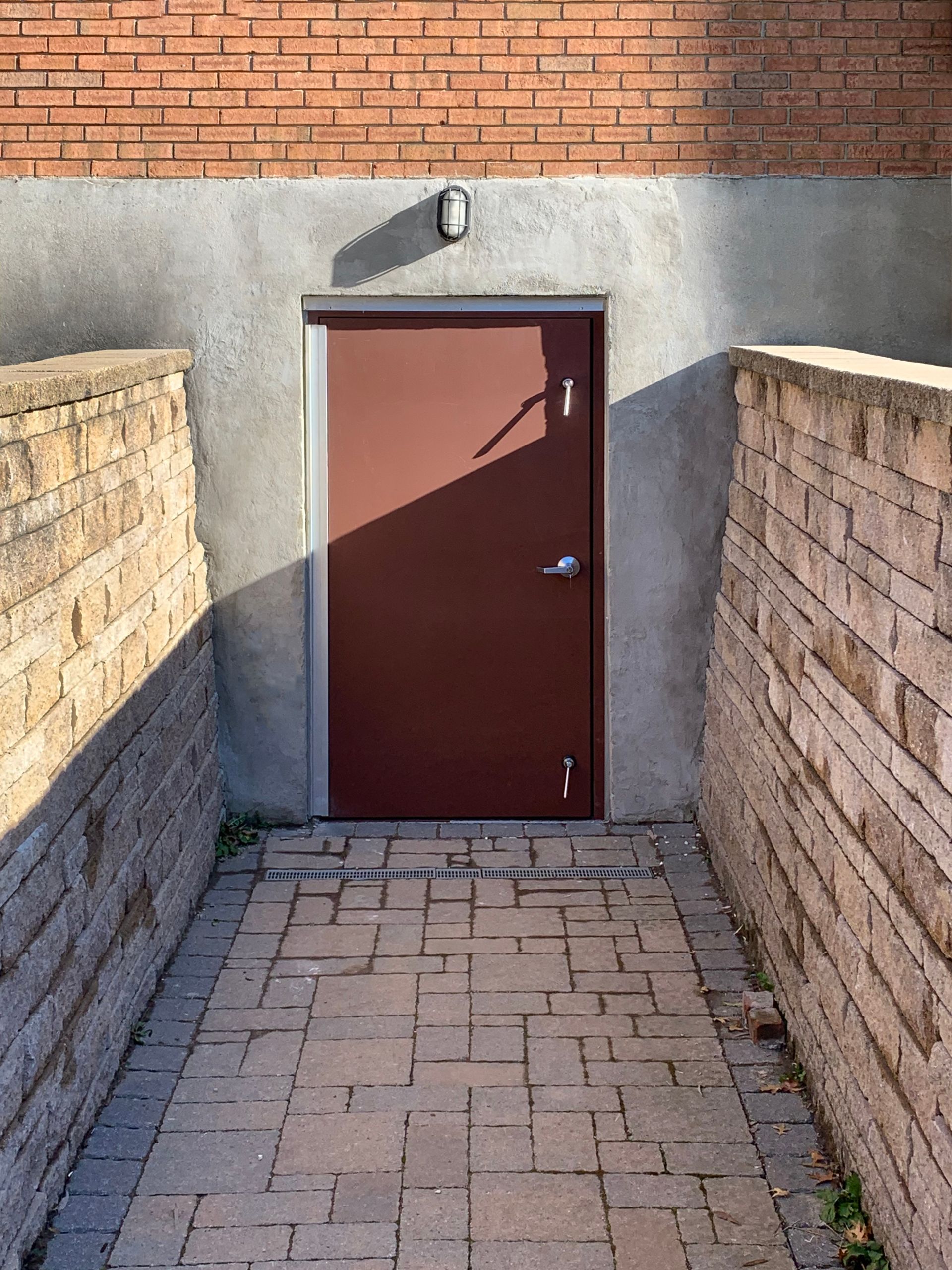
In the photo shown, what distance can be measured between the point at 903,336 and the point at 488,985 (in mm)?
3690

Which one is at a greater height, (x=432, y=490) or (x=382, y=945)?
(x=432, y=490)

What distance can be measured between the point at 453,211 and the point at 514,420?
102 centimetres

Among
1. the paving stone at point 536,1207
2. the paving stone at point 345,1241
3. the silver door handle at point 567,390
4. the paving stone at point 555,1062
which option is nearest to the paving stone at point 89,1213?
the paving stone at point 345,1241

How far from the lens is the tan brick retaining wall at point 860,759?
11.0 ft

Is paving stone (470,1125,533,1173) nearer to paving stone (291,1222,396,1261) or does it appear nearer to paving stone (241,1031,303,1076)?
paving stone (291,1222,396,1261)

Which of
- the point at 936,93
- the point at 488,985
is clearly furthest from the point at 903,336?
the point at 488,985

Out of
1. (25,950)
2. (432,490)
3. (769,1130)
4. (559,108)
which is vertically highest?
(559,108)

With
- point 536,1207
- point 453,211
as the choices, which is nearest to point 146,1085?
point 536,1207

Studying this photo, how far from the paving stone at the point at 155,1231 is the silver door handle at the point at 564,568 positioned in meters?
3.65

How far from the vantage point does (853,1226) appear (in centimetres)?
381

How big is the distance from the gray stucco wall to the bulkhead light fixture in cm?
9

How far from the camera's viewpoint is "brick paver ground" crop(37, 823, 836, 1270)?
12.6 ft

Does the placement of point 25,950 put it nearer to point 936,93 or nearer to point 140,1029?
point 140,1029

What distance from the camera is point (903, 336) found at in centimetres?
673
